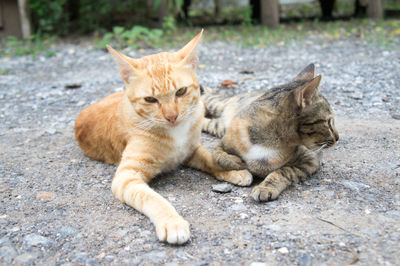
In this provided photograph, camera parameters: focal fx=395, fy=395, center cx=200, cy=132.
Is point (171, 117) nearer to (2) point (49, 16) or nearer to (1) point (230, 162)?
(1) point (230, 162)

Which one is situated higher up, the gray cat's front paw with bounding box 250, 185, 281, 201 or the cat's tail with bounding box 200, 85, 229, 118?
the cat's tail with bounding box 200, 85, 229, 118

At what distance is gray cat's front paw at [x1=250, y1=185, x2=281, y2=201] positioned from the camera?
9.45 feet

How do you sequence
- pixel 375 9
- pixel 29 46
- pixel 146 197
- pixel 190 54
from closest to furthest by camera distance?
pixel 146 197 < pixel 190 54 < pixel 29 46 < pixel 375 9

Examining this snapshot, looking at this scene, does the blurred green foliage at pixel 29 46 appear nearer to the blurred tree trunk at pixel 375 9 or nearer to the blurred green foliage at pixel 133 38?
the blurred green foliage at pixel 133 38

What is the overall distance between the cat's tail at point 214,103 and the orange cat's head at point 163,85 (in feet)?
4.34

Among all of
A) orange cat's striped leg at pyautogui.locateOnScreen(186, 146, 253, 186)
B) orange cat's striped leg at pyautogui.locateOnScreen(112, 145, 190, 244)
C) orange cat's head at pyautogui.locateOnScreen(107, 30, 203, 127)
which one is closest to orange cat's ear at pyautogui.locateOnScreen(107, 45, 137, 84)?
orange cat's head at pyautogui.locateOnScreen(107, 30, 203, 127)

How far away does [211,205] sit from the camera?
2.94 m

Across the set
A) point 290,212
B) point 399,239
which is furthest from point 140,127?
point 399,239

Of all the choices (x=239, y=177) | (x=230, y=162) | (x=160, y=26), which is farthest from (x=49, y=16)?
(x=239, y=177)

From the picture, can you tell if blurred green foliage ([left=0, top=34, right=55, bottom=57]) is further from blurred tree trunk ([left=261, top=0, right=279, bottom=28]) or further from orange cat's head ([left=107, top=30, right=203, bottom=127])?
orange cat's head ([left=107, top=30, right=203, bottom=127])

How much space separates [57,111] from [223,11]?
7658 mm

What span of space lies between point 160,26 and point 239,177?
6.33m

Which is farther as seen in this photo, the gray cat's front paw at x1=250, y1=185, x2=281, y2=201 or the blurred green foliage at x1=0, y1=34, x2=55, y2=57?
the blurred green foliage at x1=0, y1=34, x2=55, y2=57

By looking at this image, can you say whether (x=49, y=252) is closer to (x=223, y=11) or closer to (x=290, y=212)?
(x=290, y=212)
